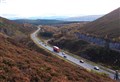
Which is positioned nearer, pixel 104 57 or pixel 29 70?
pixel 29 70

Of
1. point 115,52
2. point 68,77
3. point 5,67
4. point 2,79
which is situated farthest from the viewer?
point 115,52

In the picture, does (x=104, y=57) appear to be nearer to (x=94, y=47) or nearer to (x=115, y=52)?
(x=115, y=52)

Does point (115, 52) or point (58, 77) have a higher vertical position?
point (58, 77)

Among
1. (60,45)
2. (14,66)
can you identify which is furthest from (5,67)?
(60,45)

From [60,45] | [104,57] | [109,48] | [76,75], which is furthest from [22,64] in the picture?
[60,45]

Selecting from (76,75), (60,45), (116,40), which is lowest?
(60,45)

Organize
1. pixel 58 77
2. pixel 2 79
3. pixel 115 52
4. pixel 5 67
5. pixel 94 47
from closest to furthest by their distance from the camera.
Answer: pixel 2 79 → pixel 5 67 → pixel 58 77 → pixel 115 52 → pixel 94 47

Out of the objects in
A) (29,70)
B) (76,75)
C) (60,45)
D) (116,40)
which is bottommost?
(60,45)

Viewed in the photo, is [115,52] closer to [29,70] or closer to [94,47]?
[94,47]

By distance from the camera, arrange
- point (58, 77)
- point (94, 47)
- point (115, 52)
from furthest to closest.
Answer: point (94, 47) < point (115, 52) < point (58, 77)
